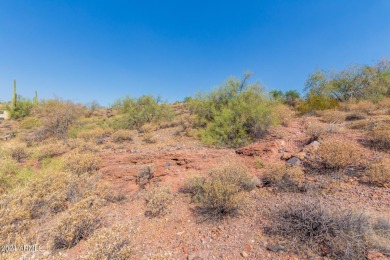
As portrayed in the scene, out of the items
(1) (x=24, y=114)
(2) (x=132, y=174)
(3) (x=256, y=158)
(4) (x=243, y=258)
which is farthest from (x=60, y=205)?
(1) (x=24, y=114)

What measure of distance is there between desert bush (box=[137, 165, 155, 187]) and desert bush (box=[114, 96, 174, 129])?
28.2 ft

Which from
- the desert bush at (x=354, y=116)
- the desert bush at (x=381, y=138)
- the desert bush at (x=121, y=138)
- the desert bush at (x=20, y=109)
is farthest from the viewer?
the desert bush at (x=20, y=109)

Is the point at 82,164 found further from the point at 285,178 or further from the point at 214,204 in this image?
the point at 285,178

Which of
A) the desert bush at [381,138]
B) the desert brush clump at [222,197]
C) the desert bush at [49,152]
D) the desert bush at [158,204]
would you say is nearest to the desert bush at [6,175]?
the desert bush at [49,152]

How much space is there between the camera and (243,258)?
99.8 inches

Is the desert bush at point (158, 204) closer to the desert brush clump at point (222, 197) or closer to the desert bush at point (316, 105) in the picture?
the desert brush clump at point (222, 197)

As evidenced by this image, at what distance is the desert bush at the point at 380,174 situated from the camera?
12.2 ft

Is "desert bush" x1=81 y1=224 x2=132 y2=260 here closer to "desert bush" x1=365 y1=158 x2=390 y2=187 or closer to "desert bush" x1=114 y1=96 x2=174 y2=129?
"desert bush" x1=365 y1=158 x2=390 y2=187

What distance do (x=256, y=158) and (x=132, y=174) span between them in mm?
4505

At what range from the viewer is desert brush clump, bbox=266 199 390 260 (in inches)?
89.5

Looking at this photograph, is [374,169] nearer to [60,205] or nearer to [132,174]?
[132,174]

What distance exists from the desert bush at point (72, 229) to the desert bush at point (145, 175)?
238cm

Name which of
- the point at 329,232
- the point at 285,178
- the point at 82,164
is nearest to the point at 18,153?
the point at 82,164

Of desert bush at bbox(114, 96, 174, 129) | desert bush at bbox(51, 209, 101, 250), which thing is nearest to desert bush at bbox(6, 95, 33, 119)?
desert bush at bbox(114, 96, 174, 129)
